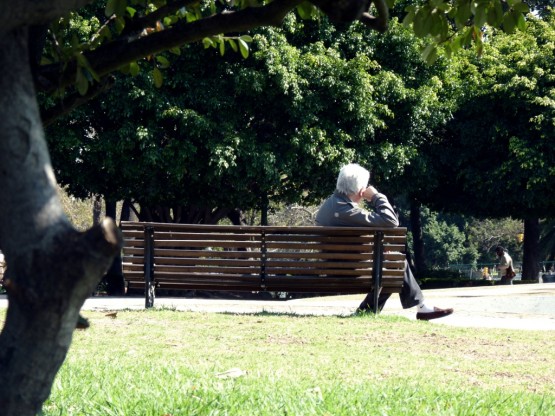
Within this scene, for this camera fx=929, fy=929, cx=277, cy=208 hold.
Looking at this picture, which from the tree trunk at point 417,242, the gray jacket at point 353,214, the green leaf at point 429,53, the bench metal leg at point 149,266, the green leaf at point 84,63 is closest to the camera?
the green leaf at point 84,63

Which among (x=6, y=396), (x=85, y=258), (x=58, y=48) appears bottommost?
(x=6, y=396)

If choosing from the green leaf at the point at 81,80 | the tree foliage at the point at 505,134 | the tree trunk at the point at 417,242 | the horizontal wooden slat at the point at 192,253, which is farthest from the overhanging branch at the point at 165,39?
the tree trunk at the point at 417,242

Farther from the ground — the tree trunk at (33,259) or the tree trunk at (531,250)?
the tree trunk at (531,250)

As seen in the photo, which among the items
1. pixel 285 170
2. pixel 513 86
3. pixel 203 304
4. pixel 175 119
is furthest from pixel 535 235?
pixel 203 304

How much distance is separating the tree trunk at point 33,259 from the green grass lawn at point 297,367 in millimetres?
2144

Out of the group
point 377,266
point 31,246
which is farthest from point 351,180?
point 31,246

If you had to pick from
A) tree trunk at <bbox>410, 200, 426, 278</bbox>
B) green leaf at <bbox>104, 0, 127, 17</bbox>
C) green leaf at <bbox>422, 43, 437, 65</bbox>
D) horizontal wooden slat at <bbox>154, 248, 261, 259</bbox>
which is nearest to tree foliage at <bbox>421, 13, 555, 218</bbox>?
tree trunk at <bbox>410, 200, 426, 278</bbox>

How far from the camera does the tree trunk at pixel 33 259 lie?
215 centimetres

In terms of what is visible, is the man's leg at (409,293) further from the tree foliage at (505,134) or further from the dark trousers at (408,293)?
the tree foliage at (505,134)

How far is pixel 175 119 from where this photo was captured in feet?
73.2

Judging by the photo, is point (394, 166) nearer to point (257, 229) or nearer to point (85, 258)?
point (257, 229)

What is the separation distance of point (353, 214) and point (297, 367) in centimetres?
364

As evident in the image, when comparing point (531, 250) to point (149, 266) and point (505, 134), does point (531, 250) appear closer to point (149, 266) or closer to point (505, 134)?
point (505, 134)

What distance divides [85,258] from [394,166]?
2340 centimetres
